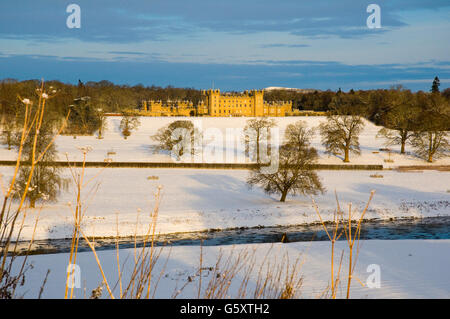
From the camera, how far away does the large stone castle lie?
122m

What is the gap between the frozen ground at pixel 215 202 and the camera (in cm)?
2486

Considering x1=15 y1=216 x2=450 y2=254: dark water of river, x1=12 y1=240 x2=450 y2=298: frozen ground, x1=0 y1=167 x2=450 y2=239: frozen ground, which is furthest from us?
x1=0 y1=167 x2=450 y2=239: frozen ground

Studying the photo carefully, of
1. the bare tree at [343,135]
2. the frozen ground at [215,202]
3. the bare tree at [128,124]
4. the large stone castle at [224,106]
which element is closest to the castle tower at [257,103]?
the large stone castle at [224,106]

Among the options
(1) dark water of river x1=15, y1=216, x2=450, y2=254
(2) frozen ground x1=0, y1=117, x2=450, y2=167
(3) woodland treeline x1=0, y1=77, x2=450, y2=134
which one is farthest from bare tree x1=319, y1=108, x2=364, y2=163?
(1) dark water of river x1=15, y1=216, x2=450, y2=254

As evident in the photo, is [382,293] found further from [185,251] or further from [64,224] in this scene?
[64,224]

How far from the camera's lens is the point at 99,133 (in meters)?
69.2

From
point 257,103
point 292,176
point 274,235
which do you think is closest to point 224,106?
point 257,103

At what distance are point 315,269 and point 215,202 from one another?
14.0m

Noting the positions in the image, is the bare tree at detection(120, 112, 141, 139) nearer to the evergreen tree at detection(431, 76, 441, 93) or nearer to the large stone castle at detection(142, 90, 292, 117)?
the large stone castle at detection(142, 90, 292, 117)

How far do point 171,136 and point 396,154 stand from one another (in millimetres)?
28903

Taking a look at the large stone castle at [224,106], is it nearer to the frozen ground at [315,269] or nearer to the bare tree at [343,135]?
the bare tree at [343,135]

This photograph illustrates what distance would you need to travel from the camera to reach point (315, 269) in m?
17.1

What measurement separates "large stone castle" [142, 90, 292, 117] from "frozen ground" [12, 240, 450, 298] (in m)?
99.9

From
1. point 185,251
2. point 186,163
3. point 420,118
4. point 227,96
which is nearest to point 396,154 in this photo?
point 420,118
